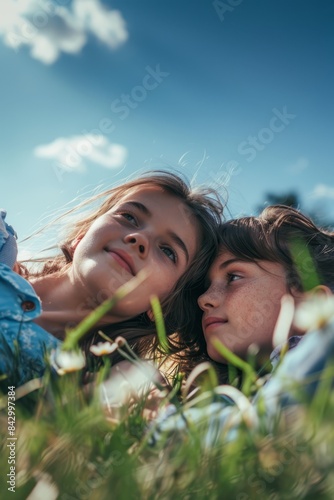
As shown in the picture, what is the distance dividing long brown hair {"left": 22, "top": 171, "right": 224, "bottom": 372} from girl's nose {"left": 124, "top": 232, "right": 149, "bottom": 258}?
0.38m

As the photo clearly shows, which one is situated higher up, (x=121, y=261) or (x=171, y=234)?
(x=171, y=234)

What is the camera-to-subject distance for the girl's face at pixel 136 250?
280cm

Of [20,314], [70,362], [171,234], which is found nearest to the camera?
[70,362]

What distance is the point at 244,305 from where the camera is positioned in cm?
260

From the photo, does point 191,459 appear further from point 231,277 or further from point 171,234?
point 171,234

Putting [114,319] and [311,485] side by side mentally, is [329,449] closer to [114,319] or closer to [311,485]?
[311,485]

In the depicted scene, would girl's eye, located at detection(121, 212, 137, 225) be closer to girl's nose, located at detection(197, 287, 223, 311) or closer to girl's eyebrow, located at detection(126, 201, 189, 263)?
girl's eyebrow, located at detection(126, 201, 189, 263)

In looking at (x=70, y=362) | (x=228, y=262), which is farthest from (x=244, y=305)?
(x=70, y=362)

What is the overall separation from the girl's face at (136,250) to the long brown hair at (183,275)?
7 cm

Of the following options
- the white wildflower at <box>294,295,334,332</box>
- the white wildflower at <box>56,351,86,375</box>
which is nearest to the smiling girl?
the white wildflower at <box>56,351,86,375</box>

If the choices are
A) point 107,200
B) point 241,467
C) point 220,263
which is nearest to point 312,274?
point 220,263

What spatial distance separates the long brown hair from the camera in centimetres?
318

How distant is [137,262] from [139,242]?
11cm

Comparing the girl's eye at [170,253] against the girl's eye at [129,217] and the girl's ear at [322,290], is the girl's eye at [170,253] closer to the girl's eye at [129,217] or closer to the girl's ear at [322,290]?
the girl's eye at [129,217]
